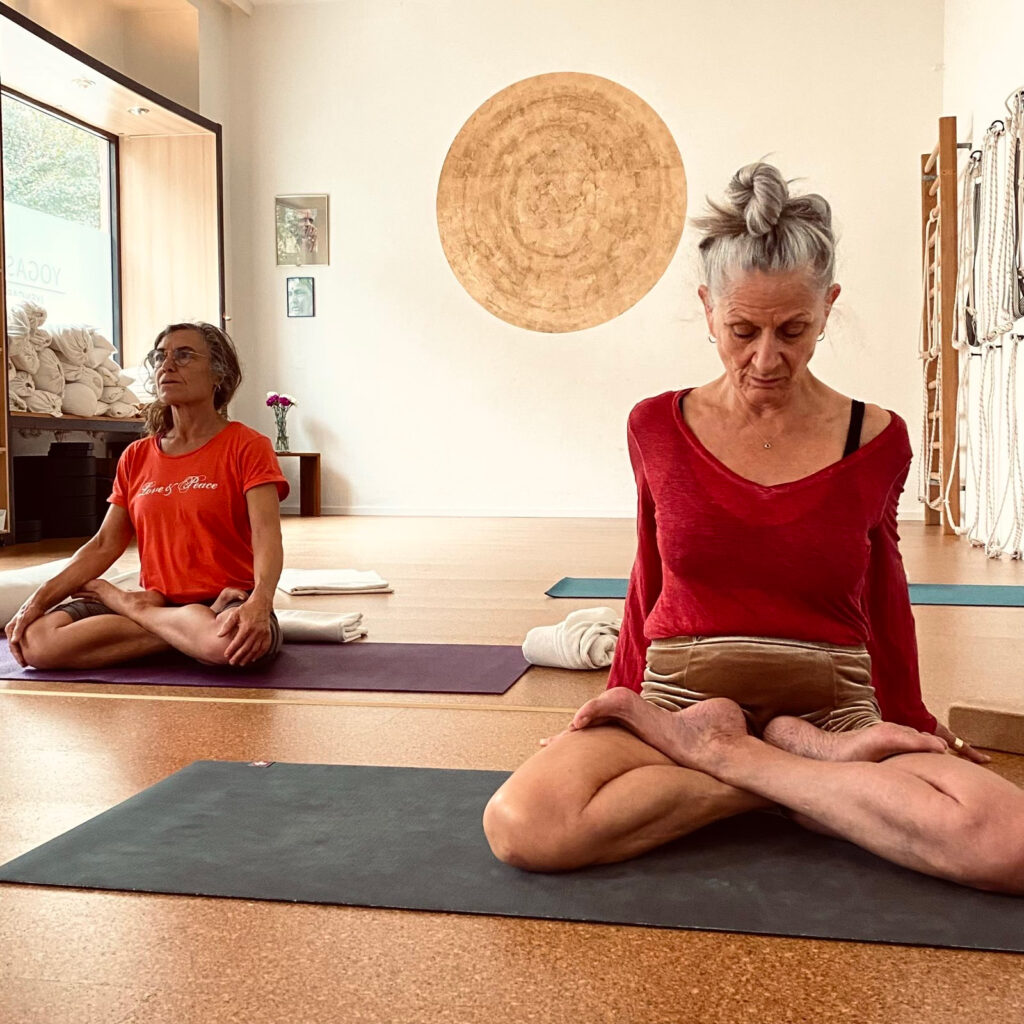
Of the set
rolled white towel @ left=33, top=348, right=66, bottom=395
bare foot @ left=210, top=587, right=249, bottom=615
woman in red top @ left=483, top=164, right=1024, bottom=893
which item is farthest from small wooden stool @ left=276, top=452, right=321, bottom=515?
woman in red top @ left=483, top=164, right=1024, bottom=893

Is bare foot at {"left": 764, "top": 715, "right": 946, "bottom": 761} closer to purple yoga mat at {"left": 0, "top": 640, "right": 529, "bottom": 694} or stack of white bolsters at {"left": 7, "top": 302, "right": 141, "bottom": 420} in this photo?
purple yoga mat at {"left": 0, "top": 640, "right": 529, "bottom": 694}

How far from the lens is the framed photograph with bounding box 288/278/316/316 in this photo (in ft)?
26.4

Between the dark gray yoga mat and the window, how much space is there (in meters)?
5.32

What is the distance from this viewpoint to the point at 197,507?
2629 millimetres

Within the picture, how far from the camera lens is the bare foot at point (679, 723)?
1.40 meters

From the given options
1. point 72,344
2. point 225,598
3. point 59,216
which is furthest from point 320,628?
point 59,216

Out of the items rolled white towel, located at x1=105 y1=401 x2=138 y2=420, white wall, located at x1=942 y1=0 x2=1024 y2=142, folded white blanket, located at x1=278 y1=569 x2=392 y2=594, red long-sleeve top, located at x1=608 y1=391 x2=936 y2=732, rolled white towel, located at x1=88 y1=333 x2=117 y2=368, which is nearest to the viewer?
red long-sleeve top, located at x1=608 y1=391 x2=936 y2=732

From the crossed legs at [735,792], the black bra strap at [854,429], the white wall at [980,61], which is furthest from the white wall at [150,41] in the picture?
the crossed legs at [735,792]

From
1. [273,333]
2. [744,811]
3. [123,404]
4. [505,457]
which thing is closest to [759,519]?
[744,811]

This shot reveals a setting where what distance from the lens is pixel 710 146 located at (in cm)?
754

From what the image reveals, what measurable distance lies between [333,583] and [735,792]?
2.71m

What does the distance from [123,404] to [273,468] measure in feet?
13.7

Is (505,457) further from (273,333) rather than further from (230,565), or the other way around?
(230,565)

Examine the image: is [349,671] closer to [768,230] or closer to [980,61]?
[768,230]
